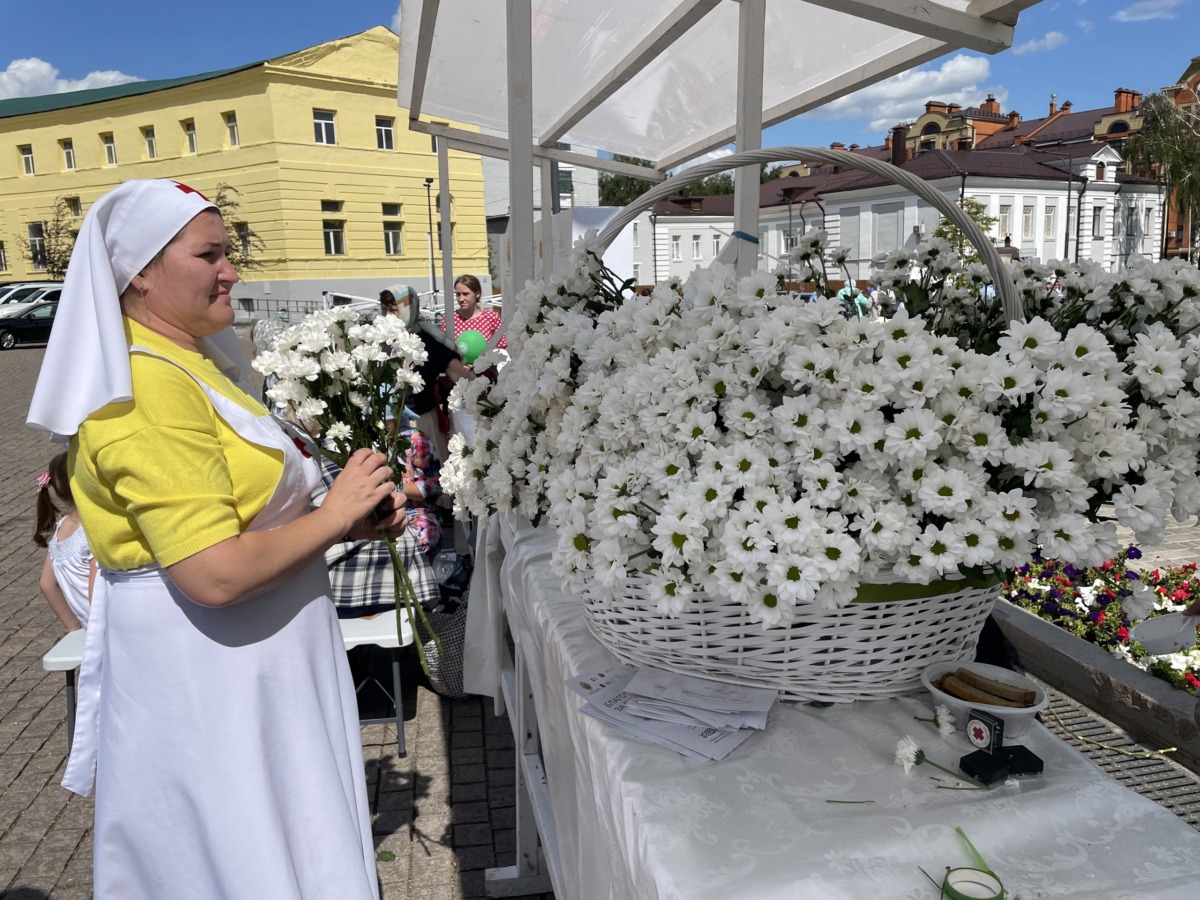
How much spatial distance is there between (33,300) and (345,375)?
101 feet

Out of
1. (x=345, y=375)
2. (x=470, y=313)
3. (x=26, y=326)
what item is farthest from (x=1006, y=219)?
(x=345, y=375)

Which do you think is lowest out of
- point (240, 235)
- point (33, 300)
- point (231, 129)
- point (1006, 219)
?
point (33, 300)

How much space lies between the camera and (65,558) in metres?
3.21

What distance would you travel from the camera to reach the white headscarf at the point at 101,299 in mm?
1418

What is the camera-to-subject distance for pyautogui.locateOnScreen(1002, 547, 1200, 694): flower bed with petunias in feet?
11.3

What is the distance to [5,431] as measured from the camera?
38.2 ft

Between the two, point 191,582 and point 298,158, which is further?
point 298,158

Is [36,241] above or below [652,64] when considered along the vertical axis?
above

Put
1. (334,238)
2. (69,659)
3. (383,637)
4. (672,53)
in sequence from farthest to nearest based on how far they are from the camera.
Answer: (334,238)
(672,53)
(383,637)
(69,659)

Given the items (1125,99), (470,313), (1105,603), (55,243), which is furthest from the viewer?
(1125,99)

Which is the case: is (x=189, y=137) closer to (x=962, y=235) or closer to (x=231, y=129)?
(x=231, y=129)

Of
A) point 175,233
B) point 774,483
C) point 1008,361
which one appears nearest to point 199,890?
point 175,233

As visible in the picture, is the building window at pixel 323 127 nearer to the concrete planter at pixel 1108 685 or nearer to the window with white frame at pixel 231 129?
the window with white frame at pixel 231 129

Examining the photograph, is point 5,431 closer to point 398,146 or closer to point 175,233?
point 175,233
